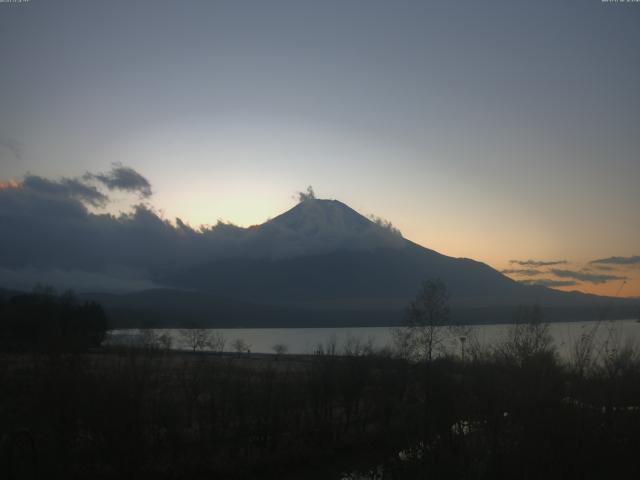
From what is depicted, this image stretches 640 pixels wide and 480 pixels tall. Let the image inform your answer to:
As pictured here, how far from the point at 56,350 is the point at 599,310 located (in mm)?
13721

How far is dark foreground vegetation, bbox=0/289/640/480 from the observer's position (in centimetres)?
840

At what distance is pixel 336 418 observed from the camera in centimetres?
2253

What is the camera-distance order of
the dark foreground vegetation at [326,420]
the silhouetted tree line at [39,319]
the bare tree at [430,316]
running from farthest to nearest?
the silhouetted tree line at [39,319]
the bare tree at [430,316]
the dark foreground vegetation at [326,420]

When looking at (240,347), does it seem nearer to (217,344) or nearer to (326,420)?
(217,344)

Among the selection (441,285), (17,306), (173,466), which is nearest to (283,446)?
(173,466)

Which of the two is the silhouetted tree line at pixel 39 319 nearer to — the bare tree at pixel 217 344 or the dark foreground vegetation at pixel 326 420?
the bare tree at pixel 217 344

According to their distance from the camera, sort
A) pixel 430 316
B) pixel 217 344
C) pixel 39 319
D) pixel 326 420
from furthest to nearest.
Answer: pixel 217 344 → pixel 39 319 → pixel 430 316 → pixel 326 420

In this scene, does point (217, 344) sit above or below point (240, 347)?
above

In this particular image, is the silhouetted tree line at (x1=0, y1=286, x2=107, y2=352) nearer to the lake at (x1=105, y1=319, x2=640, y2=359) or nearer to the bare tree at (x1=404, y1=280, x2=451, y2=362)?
the lake at (x1=105, y1=319, x2=640, y2=359)

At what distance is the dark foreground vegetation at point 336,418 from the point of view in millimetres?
8398

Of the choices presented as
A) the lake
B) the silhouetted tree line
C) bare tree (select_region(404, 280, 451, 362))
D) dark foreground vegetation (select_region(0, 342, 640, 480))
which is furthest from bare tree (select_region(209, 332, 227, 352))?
dark foreground vegetation (select_region(0, 342, 640, 480))

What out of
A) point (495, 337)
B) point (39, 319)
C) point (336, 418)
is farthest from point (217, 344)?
point (495, 337)

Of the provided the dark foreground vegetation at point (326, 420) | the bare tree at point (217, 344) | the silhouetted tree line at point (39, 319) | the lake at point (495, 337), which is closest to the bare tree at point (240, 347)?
the bare tree at point (217, 344)

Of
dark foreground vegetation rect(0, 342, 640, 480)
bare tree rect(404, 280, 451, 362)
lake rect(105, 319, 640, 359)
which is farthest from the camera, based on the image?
bare tree rect(404, 280, 451, 362)
